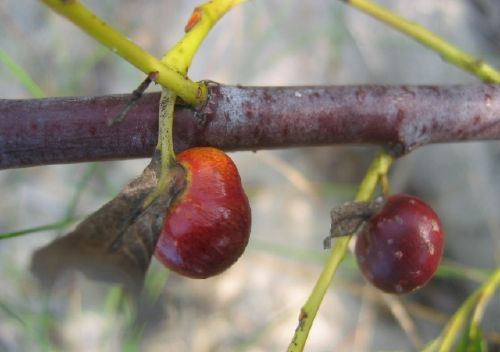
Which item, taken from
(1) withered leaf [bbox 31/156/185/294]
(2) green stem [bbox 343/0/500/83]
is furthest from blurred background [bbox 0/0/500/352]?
(1) withered leaf [bbox 31/156/185/294]

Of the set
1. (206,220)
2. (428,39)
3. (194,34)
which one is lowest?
(206,220)

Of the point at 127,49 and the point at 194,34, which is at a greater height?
the point at 194,34

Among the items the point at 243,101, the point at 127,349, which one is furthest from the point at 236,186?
the point at 127,349

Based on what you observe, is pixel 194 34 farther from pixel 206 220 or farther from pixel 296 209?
pixel 296 209

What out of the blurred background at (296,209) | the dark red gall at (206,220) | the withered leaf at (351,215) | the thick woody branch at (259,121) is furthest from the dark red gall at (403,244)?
the blurred background at (296,209)

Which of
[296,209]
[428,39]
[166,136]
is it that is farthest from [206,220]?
[296,209]

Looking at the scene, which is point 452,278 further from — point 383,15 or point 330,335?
point 383,15
